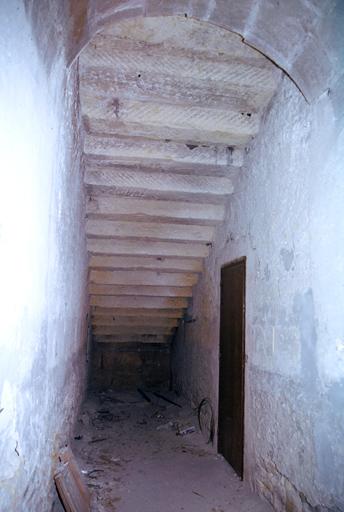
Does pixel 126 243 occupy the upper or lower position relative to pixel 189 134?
lower

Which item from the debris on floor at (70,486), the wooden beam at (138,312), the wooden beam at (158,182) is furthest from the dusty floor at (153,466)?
the wooden beam at (158,182)

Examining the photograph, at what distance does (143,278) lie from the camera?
225 inches

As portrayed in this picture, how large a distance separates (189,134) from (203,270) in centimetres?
221

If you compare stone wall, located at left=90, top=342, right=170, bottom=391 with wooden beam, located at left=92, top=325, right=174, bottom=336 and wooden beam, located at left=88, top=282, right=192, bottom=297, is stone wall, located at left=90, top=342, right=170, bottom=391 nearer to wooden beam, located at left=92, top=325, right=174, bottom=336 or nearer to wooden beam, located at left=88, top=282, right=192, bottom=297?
wooden beam, located at left=92, top=325, right=174, bottom=336

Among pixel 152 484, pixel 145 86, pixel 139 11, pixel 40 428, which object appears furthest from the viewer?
pixel 152 484

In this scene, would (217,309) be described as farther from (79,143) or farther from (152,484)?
(79,143)

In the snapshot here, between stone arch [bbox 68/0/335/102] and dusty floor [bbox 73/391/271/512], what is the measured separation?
3047 mm

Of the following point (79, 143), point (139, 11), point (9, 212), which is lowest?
point (9, 212)

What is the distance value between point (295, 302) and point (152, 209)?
2.35 m

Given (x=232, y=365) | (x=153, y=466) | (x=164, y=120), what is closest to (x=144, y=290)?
(x=232, y=365)

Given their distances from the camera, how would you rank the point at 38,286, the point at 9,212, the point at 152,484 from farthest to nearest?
the point at 152,484
the point at 38,286
the point at 9,212

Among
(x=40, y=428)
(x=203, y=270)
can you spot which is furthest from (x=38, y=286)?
(x=203, y=270)

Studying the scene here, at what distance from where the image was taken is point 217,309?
4660 millimetres

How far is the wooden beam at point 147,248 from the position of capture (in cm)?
508
